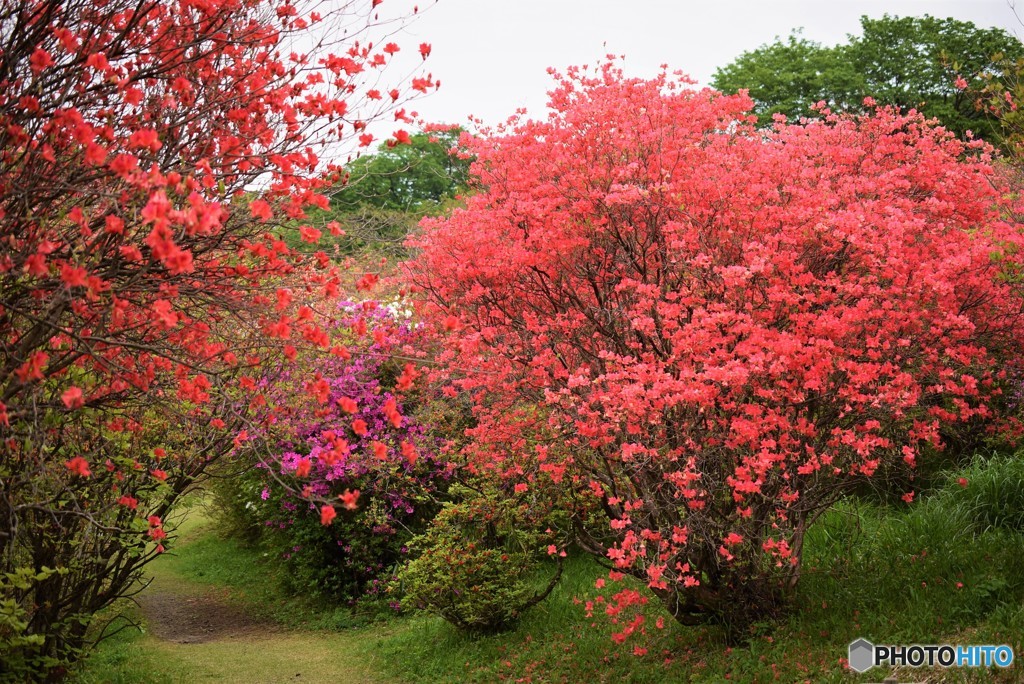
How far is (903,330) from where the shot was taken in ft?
23.5

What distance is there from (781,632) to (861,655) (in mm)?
808

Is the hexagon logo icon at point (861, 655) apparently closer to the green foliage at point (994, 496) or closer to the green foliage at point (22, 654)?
the green foliage at point (994, 496)

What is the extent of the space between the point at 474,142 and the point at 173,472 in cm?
458

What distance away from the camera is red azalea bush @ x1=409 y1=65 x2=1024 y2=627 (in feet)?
20.6

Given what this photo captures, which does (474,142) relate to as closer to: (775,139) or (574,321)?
(574,321)

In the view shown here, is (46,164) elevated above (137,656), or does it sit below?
above

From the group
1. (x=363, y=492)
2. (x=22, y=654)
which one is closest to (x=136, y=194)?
(x=22, y=654)

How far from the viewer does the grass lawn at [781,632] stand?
6441mm

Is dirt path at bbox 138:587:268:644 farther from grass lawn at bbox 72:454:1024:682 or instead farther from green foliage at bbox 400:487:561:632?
green foliage at bbox 400:487:561:632

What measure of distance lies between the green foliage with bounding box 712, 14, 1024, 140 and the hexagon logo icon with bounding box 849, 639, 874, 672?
25321 millimetres

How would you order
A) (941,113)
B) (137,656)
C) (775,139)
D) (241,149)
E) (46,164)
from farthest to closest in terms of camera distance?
(941,113), (137,656), (775,139), (241,149), (46,164)

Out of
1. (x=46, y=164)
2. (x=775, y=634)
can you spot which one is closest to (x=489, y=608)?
(x=775, y=634)

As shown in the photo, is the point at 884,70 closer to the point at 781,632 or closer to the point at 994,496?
the point at 994,496

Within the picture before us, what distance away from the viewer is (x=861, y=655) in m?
6.24
